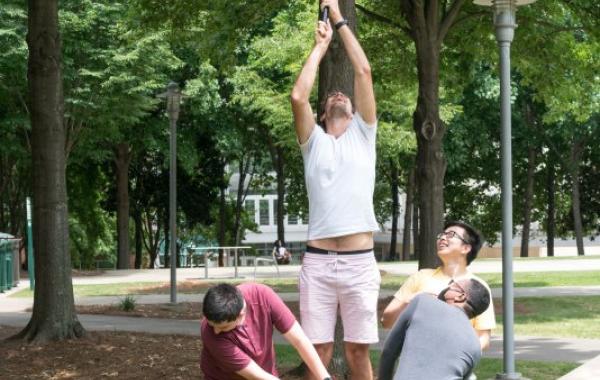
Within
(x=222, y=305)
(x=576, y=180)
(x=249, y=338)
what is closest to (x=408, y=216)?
(x=576, y=180)

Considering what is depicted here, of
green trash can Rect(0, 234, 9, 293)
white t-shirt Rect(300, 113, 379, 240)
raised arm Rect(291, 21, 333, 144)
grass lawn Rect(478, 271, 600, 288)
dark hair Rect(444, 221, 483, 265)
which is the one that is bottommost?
grass lawn Rect(478, 271, 600, 288)

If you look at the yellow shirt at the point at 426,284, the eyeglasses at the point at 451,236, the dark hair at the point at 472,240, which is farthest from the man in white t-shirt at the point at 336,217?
the dark hair at the point at 472,240

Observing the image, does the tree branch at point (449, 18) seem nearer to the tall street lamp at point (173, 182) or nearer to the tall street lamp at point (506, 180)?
the tall street lamp at point (173, 182)

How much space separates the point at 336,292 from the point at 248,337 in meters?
1.12

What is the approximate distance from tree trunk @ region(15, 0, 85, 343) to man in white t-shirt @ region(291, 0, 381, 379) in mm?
6043

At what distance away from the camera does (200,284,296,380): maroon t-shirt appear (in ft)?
15.3

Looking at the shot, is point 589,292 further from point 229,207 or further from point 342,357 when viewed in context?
point 229,207

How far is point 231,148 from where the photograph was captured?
3716 cm

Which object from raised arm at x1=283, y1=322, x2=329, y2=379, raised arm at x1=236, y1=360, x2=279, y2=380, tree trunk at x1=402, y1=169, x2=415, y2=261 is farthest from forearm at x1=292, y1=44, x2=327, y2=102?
tree trunk at x1=402, y1=169, x2=415, y2=261

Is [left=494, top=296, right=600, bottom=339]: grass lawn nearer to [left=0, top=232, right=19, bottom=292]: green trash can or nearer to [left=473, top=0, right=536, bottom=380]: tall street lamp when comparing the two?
[left=473, top=0, right=536, bottom=380]: tall street lamp

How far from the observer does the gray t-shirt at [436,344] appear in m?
4.50

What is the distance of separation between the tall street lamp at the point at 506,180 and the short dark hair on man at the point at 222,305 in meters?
4.47

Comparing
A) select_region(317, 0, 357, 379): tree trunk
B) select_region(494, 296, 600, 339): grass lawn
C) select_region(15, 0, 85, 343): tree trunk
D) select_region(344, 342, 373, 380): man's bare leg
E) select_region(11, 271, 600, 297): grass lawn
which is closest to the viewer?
select_region(344, 342, 373, 380): man's bare leg

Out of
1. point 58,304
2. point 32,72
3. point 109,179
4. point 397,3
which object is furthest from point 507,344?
point 109,179
